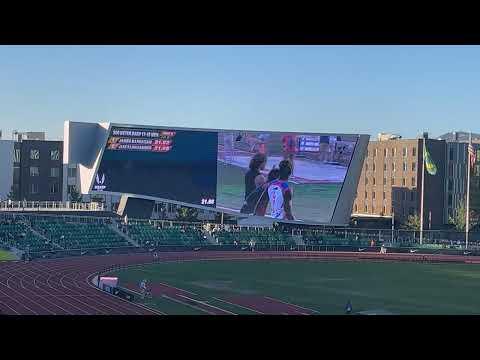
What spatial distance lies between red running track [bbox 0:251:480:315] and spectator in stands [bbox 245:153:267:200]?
6513 millimetres

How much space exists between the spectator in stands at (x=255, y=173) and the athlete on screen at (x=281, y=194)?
1036mm

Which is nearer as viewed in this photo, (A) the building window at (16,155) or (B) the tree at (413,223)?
(A) the building window at (16,155)

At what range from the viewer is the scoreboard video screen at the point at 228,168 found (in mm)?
45875

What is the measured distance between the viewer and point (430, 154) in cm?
5766

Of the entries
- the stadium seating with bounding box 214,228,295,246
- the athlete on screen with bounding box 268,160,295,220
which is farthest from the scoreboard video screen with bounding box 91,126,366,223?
the stadium seating with bounding box 214,228,295,246

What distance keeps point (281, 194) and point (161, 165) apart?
8847 millimetres

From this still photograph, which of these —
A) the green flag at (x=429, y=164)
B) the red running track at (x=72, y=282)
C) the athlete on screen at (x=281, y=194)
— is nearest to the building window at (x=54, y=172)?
the athlete on screen at (x=281, y=194)

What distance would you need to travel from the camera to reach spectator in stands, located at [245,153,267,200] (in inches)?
1855

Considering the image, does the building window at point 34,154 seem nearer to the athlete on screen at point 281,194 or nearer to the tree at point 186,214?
the tree at point 186,214

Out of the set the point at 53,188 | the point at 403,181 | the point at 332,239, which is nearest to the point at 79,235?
the point at 332,239

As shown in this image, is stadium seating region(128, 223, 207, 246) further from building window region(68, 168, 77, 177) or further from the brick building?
the brick building

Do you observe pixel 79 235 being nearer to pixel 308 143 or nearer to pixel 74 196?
pixel 308 143
